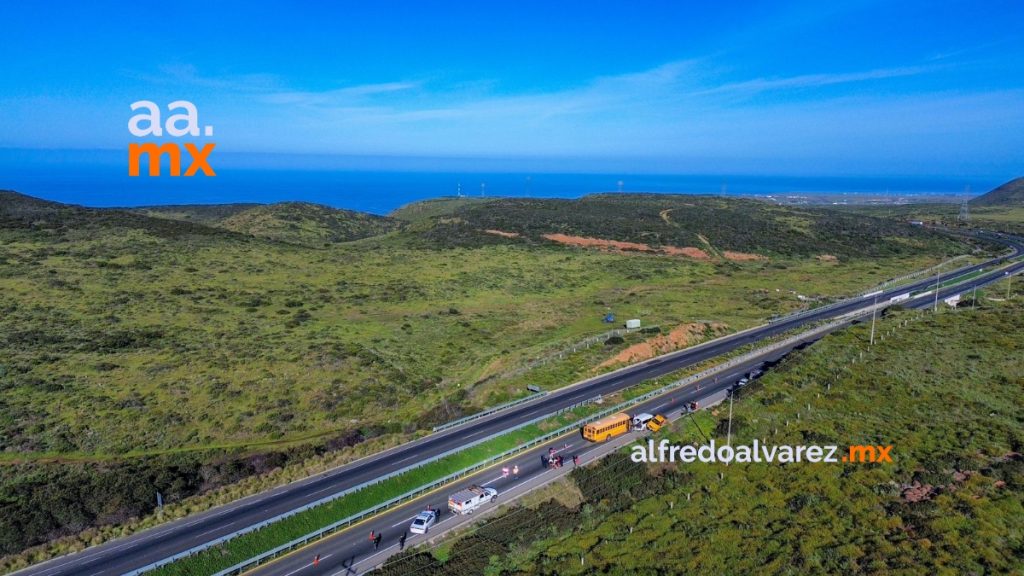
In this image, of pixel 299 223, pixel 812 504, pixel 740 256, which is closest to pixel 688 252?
pixel 740 256

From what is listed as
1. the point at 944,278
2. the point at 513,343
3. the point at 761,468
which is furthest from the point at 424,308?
the point at 944,278

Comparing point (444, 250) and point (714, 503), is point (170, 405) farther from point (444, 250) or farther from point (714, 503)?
point (444, 250)

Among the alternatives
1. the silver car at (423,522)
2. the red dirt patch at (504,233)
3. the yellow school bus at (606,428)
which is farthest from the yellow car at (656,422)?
the red dirt patch at (504,233)

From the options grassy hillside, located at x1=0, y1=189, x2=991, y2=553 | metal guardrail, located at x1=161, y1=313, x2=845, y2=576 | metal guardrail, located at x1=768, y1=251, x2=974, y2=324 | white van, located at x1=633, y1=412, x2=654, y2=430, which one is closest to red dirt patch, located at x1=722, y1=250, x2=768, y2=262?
grassy hillside, located at x1=0, y1=189, x2=991, y2=553

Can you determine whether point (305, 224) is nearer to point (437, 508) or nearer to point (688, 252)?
point (688, 252)

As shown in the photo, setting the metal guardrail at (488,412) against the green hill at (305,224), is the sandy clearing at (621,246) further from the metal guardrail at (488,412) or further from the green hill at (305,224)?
the metal guardrail at (488,412)

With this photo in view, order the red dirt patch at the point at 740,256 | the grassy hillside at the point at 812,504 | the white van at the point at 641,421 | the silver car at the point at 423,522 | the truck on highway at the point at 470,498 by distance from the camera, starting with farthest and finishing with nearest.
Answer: the red dirt patch at the point at 740,256, the white van at the point at 641,421, the truck on highway at the point at 470,498, the silver car at the point at 423,522, the grassy hillside at the point at 812,504

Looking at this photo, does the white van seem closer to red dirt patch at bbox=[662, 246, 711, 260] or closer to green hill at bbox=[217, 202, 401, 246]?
red dirt patch at bbox=[662, 246, 711, 260]
